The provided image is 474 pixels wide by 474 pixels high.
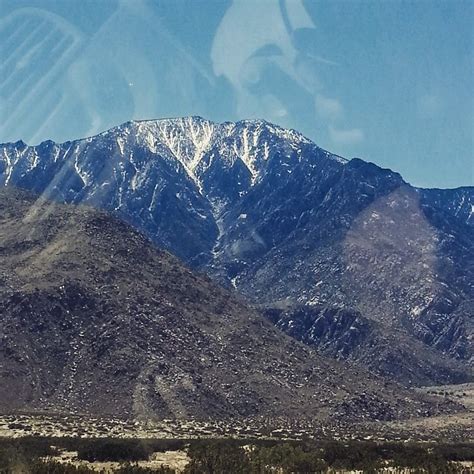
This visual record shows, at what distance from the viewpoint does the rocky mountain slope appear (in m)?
140

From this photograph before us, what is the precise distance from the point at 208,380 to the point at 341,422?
26.2 metres

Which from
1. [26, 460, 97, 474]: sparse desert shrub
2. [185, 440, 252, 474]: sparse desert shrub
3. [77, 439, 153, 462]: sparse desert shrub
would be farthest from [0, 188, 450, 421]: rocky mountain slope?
[26, 460, 97, 474]: sparse desert shrub

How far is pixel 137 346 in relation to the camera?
15338 cm

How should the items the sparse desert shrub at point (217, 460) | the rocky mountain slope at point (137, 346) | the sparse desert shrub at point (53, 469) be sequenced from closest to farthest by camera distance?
the sparse desert shrub at point (53, 469), the sparse desert shrub at point (217, 460), the rocky mountain slope at point (137, 346)

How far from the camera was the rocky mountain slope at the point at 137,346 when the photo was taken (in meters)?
140

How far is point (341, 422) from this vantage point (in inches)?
5733

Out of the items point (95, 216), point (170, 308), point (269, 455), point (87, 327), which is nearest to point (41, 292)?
point (87, 327)

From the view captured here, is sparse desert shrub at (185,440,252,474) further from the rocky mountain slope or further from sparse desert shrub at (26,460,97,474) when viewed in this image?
the rocky mountain slope

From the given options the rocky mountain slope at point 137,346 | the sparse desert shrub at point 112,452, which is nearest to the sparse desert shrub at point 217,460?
the sparse desert shrub at point 112,452

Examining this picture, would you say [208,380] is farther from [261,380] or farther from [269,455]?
[269,455]

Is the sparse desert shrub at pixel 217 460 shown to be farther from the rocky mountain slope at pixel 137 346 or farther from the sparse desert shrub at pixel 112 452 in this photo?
the rocky mountain slope at pixel 137 346

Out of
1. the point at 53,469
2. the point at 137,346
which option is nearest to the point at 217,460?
the point at 53,469

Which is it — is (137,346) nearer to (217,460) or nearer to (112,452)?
(112,452)

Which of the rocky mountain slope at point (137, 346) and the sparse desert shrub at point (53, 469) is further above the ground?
the rocky mountain slope at point (137, 346)
